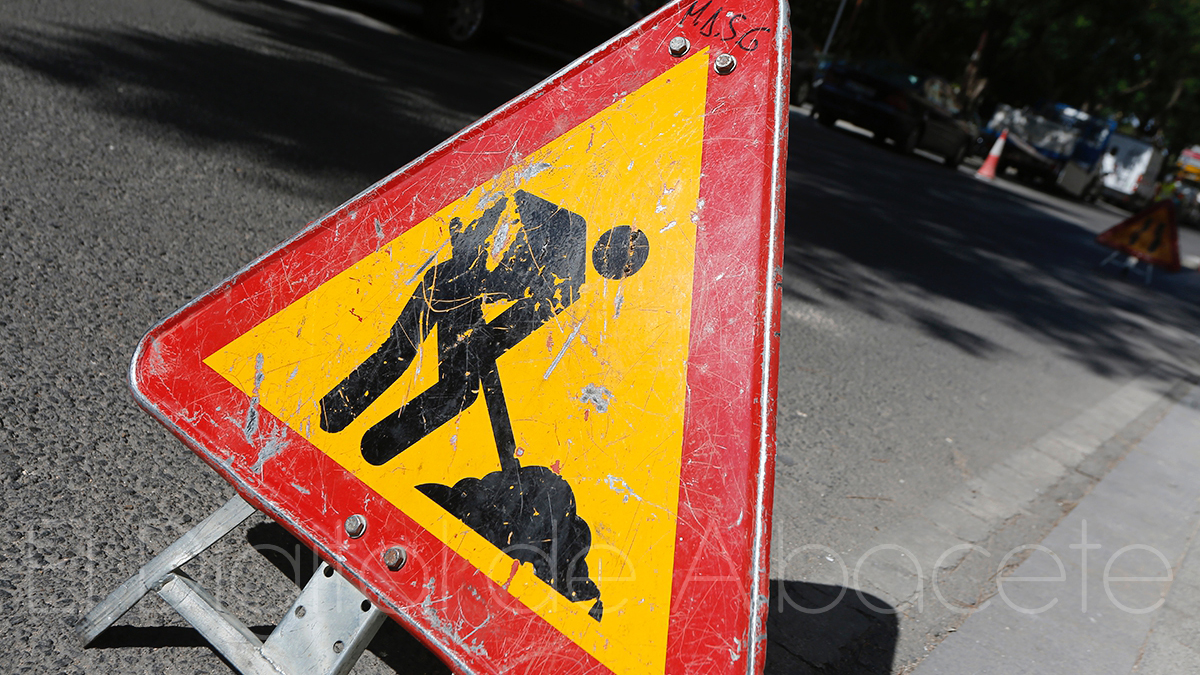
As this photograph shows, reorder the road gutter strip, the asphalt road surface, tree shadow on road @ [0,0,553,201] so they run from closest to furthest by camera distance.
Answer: the asphalt road surface → the road gutter strip → tree shadow on road @ [0,0,553,201]

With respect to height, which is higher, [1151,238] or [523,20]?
[523,20]

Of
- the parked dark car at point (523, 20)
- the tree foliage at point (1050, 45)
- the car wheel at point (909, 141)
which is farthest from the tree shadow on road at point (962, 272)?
the tree foliage at point (1050, 45)

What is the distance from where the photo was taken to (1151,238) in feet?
33.0

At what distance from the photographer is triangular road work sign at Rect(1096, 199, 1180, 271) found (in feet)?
32.7

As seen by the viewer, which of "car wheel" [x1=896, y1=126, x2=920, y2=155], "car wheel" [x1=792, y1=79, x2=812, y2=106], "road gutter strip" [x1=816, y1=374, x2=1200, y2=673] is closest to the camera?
"road gutter strip" [x1=816, y1=374, x2=1200, y2=673]

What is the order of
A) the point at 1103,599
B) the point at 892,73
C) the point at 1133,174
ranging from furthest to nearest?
1. the point at 1133,174
2. the point at 892,73
3. the point at 1103,599

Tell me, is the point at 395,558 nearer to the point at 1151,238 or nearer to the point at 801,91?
the point at 1151,238

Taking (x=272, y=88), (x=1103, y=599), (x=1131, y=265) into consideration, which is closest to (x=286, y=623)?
(x=1103, y=599)

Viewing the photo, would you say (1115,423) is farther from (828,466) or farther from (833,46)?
(833,46)

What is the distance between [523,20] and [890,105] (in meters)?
7.73

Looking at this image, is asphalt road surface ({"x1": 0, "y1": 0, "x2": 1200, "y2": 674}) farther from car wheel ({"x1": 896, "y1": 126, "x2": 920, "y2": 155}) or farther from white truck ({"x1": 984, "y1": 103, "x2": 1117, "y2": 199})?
white truck ({"x1": 984, "y1": 103, "x2": 1117, "y2": 199})

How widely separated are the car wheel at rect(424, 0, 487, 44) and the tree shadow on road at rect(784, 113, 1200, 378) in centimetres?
388

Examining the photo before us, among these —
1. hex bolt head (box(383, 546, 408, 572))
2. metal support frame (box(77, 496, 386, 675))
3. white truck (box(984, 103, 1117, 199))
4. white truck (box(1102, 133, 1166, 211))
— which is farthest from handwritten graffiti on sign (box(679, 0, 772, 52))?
white truck (box(1102, 133, 1166, 211))

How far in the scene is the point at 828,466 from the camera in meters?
3.21
